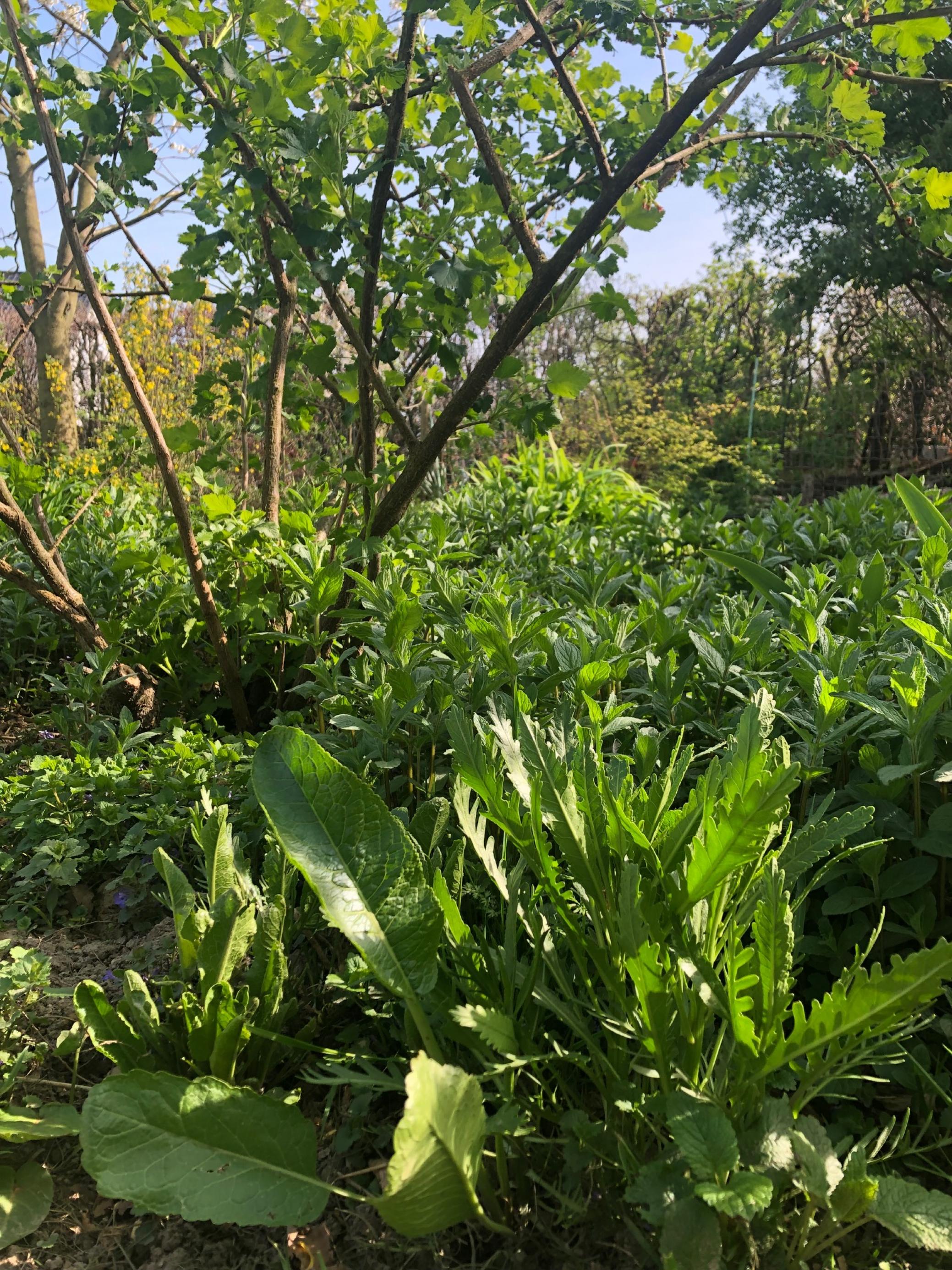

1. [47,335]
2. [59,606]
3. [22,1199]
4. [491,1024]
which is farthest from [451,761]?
[47,335]

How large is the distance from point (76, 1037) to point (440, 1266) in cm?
61

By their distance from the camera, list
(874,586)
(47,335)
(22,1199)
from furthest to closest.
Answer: (47,335) < (874,586) < (22,1199)

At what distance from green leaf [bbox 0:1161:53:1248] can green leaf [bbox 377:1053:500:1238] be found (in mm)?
533

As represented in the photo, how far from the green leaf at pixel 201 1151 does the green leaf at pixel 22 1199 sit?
0.21 meters

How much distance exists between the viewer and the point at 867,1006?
883mm

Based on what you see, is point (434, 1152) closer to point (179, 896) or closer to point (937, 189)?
point (179, 896)

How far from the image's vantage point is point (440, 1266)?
101 cm

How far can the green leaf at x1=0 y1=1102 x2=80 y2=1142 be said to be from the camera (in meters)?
1.12

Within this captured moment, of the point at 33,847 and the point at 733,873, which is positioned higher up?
the point at 733,873

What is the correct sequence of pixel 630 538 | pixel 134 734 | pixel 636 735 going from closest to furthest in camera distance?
pixel 636 735
pixel 134 734
pixel 630 538

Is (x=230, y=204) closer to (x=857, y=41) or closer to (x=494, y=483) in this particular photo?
(x=857, y=41)

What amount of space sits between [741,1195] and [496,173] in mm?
2316

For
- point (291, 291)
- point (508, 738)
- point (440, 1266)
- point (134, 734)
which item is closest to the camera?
point (440, 1266)

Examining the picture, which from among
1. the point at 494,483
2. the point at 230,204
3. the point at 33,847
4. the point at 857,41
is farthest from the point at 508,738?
the point at 494,483
